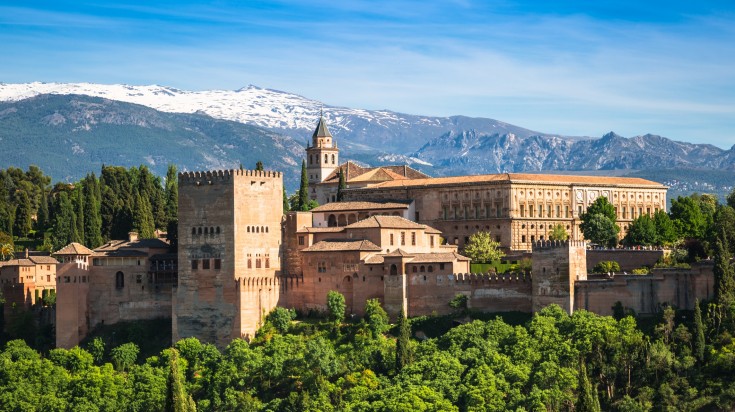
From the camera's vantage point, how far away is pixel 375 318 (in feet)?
258

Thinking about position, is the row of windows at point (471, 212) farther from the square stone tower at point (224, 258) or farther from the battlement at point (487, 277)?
the square stone tower at point (224, 258)

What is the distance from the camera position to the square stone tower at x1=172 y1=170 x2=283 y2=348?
81.4 meters

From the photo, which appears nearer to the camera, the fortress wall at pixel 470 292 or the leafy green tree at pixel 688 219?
the fortress wall at pixel 470 292

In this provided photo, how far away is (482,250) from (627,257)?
40.2 ft

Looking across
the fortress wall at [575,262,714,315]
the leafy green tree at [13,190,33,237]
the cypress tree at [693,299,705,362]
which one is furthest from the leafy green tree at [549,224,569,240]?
the leafy green tree at [13,190,33,237]

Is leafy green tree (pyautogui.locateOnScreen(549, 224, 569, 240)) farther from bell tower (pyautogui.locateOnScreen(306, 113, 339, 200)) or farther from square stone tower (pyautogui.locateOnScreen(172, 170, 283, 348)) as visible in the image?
bell tower (pyautogui.locateOnScreen(306, 113, 339, 200))

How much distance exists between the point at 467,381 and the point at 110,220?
4452 centimetres

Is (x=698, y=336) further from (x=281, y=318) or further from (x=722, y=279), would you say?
(x=281, y=318)

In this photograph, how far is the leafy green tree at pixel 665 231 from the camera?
3703 inches

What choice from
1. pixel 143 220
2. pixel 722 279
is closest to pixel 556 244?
pixel 722 279

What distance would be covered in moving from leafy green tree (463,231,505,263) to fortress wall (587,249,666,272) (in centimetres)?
881

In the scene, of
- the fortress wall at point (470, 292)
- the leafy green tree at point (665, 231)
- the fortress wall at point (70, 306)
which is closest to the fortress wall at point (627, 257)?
the leafy green tree at point (665, 231)

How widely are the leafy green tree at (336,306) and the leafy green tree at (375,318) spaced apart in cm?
149

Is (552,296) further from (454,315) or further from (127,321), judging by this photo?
Result: (127,321)
